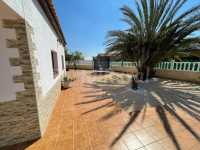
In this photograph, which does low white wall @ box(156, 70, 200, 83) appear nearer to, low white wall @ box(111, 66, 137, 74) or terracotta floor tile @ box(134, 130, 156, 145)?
low white wall @ box(111, 66, 137, 74)

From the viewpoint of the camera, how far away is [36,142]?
81.0 inches

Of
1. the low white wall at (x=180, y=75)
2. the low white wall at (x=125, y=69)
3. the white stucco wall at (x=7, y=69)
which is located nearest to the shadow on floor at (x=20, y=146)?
the white stucco wall at (x=7, y=69)

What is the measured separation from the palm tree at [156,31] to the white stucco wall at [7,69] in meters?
5.77

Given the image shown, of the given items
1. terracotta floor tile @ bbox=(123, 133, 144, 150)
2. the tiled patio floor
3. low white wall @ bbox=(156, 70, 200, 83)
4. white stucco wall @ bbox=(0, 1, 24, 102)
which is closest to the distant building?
white stucco wall @ bbox=(0, 1, 24, 102)

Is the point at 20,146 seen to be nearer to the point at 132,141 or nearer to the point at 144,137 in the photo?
the point at 132,141

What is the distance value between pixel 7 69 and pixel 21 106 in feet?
2.41

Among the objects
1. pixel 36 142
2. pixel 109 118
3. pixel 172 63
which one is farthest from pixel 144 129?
pixel 172 63

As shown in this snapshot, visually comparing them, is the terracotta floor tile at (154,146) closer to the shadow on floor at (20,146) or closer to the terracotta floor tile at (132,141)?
the terracotta floor tile at (132,141)

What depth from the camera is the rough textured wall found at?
5.91 feet

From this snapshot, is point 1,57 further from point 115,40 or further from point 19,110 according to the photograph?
point 115,40

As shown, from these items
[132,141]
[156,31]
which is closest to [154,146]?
[132,141]

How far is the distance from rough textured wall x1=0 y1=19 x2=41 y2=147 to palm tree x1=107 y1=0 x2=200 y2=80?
5.66 meters

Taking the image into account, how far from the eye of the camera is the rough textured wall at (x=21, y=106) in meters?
1.80

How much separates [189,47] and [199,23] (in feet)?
4.41
